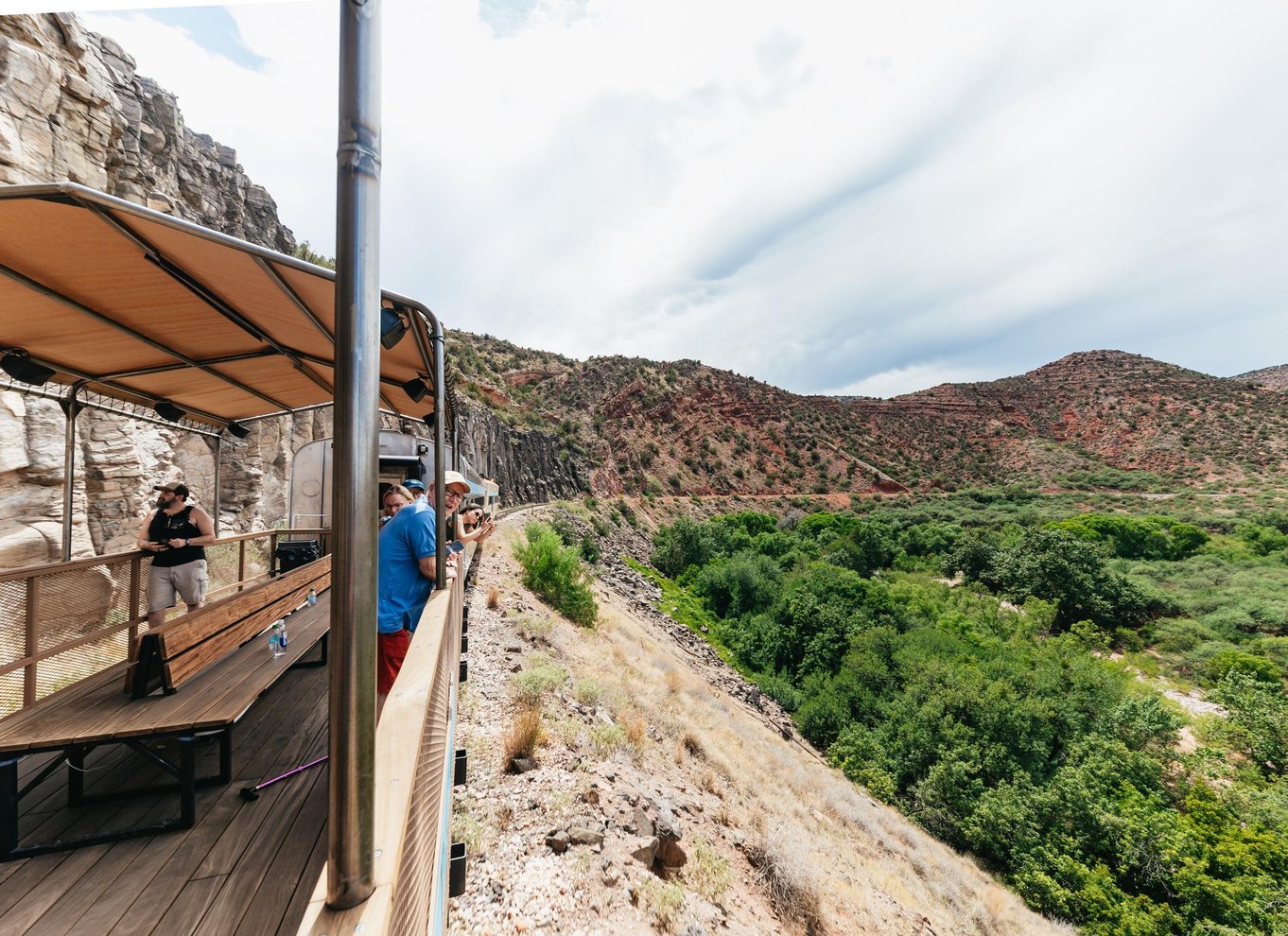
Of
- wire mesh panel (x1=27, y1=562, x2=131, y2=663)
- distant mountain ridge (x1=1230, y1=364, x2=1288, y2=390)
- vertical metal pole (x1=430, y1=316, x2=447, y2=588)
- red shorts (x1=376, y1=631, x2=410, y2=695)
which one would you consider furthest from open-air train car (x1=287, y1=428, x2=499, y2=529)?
distant mountain ridge (x1=1230, y1=364, x2=1288, y2=390)

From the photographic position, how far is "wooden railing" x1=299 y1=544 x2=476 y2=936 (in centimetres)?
116

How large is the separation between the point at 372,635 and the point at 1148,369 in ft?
351

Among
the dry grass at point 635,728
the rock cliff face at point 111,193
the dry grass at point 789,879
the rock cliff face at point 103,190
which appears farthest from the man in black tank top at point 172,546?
the dry grass at point 789,879

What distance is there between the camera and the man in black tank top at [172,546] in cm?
441

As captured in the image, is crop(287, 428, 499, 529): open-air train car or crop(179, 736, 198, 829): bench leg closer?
crop(179, 736, 198, 829): bench leg

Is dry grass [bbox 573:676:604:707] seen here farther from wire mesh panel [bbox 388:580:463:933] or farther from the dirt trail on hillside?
wire mesh panel [bbox 388:580:463:933]

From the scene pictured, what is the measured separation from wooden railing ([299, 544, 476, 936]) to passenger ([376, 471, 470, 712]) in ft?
2.76

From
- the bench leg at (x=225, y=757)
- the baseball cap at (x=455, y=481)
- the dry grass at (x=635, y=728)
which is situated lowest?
the dry grass at (x=635, y=728)

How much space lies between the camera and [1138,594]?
29391 millimetres

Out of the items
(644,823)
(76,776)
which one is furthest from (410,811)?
(644,823)

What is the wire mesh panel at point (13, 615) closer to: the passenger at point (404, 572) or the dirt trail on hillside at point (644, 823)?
the passenger at point (404, 572)

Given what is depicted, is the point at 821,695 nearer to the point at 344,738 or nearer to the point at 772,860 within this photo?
the point at 772,860

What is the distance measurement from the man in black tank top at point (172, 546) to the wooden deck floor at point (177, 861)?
1.27m

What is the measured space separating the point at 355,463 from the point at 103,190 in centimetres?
1751
